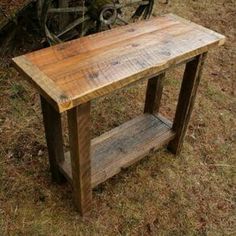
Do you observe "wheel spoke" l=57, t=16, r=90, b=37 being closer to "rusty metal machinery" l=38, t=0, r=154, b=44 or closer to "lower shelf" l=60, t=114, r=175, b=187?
"rusty metal machinery" l=38, t=0, r=154, b=44

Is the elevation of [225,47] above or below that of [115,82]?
below

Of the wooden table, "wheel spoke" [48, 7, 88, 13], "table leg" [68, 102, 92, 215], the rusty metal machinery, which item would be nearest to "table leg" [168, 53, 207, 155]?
the wooden table

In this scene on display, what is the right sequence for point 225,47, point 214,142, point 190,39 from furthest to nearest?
1. point 225,47
2. point 214,142
3. point 190,39

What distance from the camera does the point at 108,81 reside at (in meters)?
1.63

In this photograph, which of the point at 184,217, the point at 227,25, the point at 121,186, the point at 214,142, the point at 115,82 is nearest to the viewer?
the point at 115,82

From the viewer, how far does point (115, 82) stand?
5.38 ft

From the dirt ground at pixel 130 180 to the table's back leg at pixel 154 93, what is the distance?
346mm

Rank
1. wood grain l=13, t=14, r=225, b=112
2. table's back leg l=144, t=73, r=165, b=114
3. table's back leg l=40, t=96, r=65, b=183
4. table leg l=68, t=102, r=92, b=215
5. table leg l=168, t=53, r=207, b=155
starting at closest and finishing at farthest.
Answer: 1. wood grain l=13, t=14, r=225, b=112
2. table leg l=68, t=102, r=92, b=215
3. table's back leg l=40, t=96, r=65, b=183
4. table leg l=168, t=53, r=207, b=155
5. table's back leg l=144, t=73, r=165, b=114

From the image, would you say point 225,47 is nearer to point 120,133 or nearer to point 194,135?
point 194,135

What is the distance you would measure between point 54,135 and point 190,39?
1.05 metres

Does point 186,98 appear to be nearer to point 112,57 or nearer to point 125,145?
point 125,145

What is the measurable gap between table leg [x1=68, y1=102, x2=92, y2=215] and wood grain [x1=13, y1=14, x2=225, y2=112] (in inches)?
5.3

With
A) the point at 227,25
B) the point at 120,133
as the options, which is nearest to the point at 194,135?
the point at 120,133

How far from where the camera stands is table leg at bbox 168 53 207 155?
2.23m
